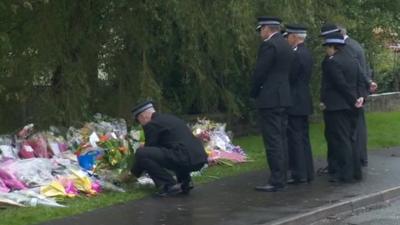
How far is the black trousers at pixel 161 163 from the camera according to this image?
8.88 meters

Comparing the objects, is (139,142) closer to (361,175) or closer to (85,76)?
(85,76)

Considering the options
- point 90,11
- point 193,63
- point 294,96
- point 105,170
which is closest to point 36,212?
point 105,170

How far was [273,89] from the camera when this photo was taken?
9328 millimetres

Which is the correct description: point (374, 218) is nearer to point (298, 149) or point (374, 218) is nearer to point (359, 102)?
point (298, 149)

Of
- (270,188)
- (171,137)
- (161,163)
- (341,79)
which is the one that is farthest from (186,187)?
(341,79)

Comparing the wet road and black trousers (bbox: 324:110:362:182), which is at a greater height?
black trousers (bbox: 324:110:362:182)

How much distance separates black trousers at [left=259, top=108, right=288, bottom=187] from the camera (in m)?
9.43

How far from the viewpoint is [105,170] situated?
9805 millimetres

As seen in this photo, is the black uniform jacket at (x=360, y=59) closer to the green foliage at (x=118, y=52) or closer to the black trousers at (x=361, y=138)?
the black trousers at (x=361, y=138)

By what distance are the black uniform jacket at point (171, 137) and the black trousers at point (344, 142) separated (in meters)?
1.91

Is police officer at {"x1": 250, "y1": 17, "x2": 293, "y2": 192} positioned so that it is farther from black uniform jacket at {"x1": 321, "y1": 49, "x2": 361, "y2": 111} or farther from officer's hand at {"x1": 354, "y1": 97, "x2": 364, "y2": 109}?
officer's hand at {"x1": 354, "y1": 97, "x2": 364, "y2": 109}

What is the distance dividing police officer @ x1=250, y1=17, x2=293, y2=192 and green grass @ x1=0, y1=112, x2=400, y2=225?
1190mm

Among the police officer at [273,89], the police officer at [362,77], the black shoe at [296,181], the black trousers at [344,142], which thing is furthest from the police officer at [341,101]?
the police officer at [273,89]

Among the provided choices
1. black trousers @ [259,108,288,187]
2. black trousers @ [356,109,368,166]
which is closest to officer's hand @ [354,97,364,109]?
black trousers @ [356,109,368,166]
